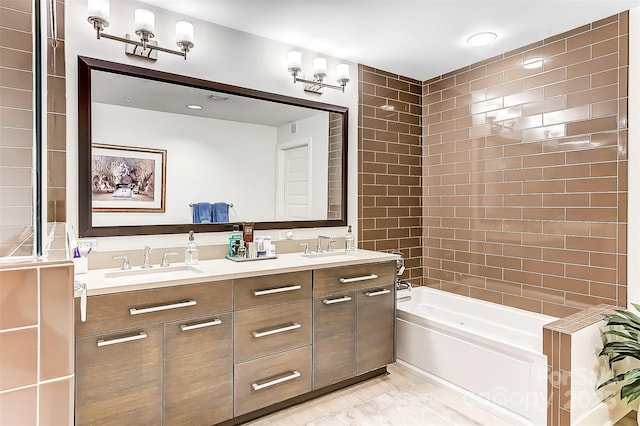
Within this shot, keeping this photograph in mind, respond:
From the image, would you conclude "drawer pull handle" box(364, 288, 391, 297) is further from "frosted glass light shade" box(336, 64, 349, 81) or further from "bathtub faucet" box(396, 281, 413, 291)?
"frosted glass light shade" box(336, 64, 349, 81)

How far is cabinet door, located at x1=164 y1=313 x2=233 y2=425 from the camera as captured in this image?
73.4 inches

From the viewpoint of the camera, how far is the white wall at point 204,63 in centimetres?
204

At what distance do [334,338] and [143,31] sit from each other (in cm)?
218

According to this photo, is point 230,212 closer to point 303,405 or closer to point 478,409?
point 303,405

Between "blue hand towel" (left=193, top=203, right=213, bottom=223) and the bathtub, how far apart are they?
64.3 inches

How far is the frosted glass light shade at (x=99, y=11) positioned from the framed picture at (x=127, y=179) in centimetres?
66

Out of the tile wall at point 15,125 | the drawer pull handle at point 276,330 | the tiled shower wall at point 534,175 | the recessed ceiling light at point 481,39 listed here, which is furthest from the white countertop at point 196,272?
the recessed ceiling light at point 481,39

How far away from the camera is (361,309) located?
8.50ft

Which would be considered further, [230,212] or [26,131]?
[230,212]

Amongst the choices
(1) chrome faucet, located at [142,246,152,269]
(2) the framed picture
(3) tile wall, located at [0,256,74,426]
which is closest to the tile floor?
(1) chrome faucet, located at [142,246,152,269]

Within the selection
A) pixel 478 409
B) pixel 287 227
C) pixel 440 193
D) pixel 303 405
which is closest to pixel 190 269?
pixel 287 227

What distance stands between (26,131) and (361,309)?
2.07m

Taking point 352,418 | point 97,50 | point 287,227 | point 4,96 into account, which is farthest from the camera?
point 287,227

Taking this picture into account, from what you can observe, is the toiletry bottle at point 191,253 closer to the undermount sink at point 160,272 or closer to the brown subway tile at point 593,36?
the undermount sink at point 160,272
